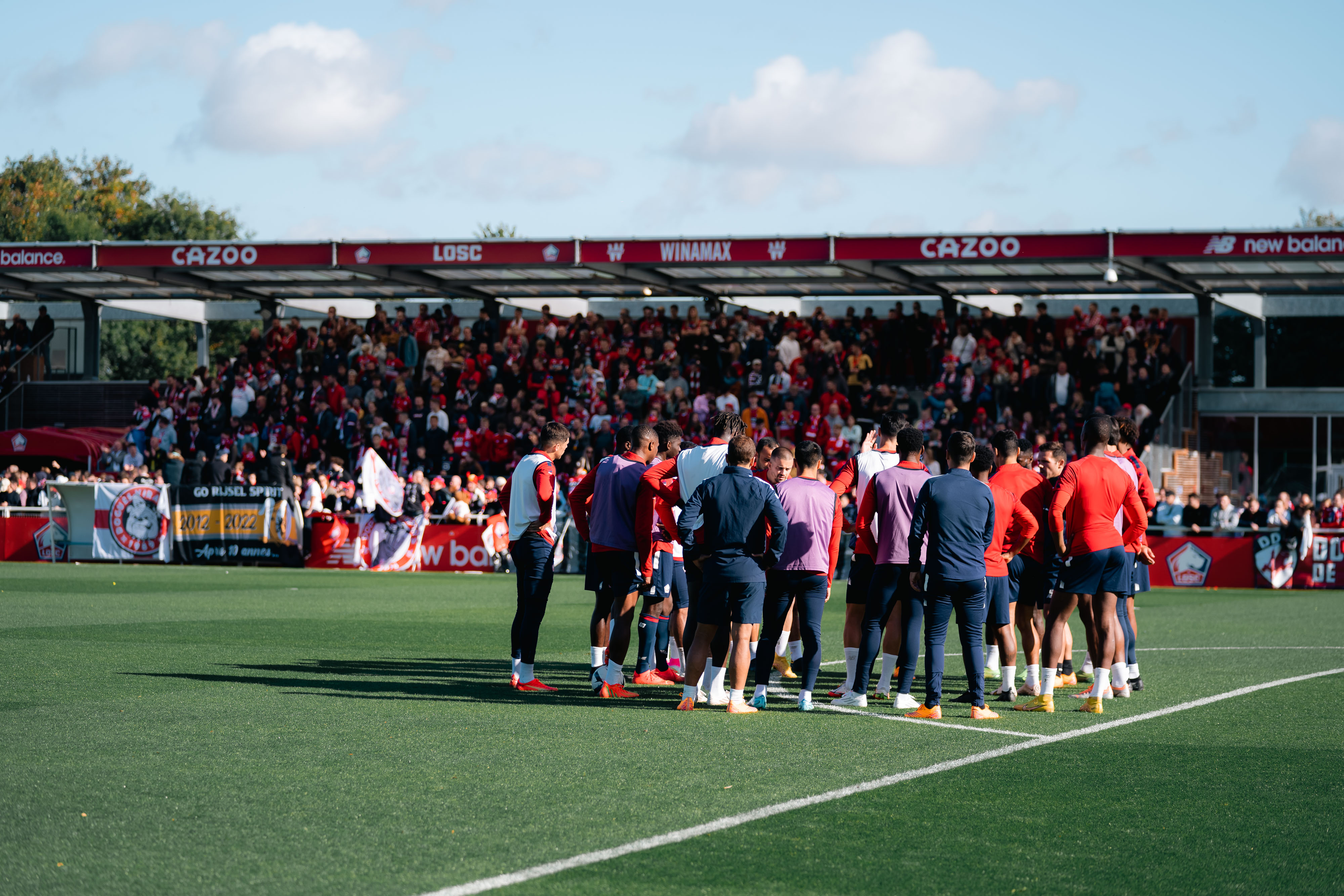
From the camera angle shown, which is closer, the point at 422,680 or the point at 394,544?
the point at 422,680

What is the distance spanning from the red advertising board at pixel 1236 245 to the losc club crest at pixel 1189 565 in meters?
5.83

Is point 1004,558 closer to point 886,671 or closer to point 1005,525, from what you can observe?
point 1005,525

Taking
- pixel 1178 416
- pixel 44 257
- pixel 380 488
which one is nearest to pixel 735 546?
pixel 380 488

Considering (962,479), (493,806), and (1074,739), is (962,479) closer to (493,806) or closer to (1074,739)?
(1074,739)

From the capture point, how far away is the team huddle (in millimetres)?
9383

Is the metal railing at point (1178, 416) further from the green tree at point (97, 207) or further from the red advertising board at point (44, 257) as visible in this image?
the green tree at point (97, 207)

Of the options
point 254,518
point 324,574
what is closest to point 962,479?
point 324,574

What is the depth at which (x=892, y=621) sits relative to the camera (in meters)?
10.2

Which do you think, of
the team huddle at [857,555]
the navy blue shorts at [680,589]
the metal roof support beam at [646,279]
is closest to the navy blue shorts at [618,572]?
the team huddle at [857,555]

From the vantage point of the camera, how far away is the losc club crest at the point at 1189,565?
23.8 m

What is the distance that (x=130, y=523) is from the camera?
2609 centimetres

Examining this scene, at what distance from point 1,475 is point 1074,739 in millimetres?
29032

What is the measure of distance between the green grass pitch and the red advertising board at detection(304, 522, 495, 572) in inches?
509

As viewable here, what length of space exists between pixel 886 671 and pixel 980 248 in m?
18.6
